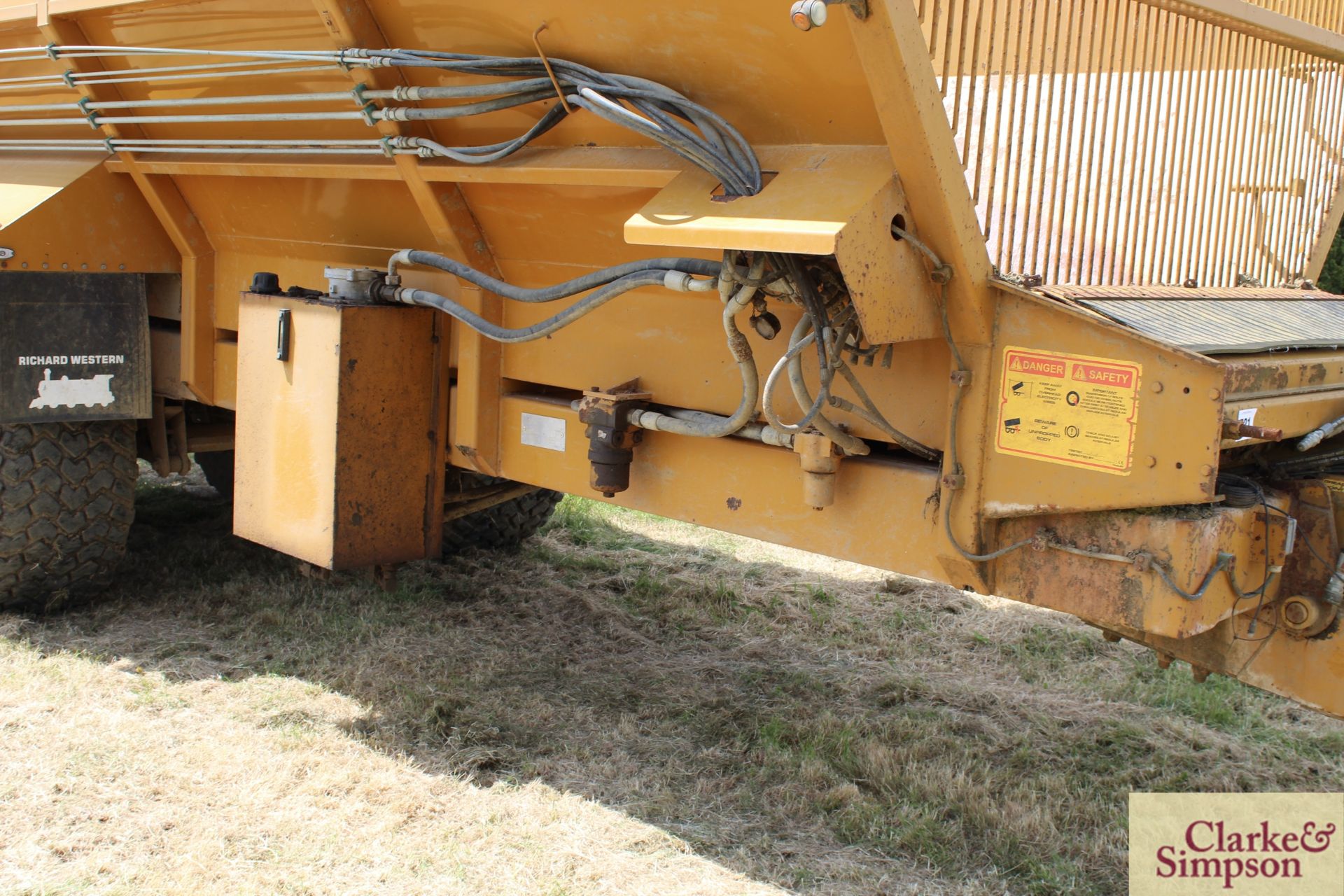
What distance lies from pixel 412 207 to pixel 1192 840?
2298 millimetres

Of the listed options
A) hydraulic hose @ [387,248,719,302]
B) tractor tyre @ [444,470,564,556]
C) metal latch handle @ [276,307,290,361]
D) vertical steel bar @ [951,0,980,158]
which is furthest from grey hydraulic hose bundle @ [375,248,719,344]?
tractor tyre @ [444,470,564,556]

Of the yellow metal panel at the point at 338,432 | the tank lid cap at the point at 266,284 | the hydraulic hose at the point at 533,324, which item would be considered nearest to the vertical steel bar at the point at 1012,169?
the hydraulic hose at the point at 533,324

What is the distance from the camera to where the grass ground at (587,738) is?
255 cm

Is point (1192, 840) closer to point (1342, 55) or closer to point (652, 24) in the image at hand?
point (652, 24)

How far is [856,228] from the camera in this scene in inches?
81.7

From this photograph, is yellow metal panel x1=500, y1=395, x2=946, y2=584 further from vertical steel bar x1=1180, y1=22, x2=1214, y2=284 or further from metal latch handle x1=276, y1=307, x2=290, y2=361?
vertical steel bar x1=1180, y1=22, x2=1214, y2=284

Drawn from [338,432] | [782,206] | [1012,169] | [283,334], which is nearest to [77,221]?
[283,334]

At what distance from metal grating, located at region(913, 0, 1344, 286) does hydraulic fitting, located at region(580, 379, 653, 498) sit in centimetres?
90

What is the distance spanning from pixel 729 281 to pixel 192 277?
2297mm

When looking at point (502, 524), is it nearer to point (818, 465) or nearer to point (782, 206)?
point (818, 465)

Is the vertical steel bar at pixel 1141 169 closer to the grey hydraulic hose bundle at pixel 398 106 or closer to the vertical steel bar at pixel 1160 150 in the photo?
the vertical steel bar at pixel 1160 150

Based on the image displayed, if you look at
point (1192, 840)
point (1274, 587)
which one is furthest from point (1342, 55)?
point (1192, 840)

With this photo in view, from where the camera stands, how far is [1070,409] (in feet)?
7.00

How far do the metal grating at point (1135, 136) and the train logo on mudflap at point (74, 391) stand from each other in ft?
9.23
